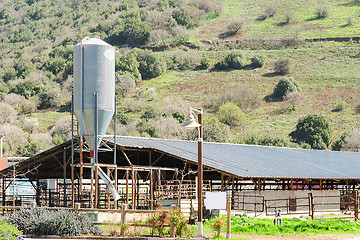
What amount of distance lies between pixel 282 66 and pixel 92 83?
2743 inches

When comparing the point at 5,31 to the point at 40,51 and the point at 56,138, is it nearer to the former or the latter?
the point at 40,51

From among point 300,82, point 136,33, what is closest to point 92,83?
point 300,82

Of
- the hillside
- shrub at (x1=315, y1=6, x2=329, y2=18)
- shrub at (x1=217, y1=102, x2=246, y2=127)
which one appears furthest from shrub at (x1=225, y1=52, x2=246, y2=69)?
shrub at (x1=315, y1=6, x2=329, y2=18)

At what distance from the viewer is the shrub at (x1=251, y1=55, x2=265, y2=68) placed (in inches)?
3615

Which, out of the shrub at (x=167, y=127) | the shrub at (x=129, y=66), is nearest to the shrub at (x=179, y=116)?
A: the shrub at (x=167, y=127)

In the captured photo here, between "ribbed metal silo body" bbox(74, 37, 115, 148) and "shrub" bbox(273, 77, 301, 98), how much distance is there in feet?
192

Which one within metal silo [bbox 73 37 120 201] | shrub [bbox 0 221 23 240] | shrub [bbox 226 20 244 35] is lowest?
shrub [bbox 0 221 23 240]

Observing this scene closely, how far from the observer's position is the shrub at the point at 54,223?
17.2m

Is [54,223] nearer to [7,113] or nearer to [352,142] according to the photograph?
[352,142]

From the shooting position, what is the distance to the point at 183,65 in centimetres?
9512

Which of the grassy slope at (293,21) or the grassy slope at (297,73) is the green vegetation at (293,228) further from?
the grassy slope at (293,21)

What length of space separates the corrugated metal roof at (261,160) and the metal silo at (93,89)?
2826mm

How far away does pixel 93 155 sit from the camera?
22.6m

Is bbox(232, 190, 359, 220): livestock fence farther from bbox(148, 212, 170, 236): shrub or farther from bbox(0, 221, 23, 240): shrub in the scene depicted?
bbox(0, 221, 23, 240): shrub
